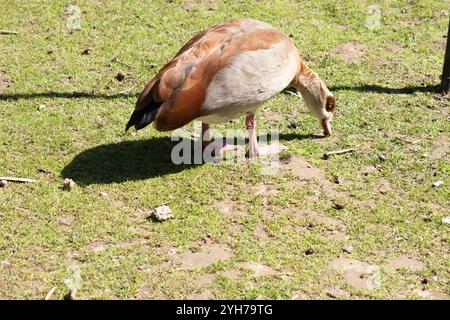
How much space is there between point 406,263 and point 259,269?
1.16m

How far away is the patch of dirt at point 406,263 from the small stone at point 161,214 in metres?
1.85

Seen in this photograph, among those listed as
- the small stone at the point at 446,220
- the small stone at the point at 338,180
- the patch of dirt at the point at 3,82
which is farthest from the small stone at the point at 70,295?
the patch of dirt at the point at 3,82

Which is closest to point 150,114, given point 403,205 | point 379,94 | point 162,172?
point 162,172

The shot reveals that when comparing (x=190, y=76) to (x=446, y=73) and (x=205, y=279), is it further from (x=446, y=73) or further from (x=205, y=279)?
(x=446, y=73)

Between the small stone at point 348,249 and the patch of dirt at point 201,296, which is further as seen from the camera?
the small stone at point 348,249

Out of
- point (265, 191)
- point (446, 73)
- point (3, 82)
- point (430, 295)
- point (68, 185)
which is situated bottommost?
point (430, 295)

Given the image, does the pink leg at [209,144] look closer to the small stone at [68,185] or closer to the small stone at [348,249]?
the small stone at [68,185]

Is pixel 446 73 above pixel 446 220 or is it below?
above

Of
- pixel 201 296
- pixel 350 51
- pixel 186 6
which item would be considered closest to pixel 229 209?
pixel 201 296

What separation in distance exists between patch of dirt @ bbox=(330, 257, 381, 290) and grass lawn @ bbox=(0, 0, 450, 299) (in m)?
0.01

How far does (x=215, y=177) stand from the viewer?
6613 millimetres

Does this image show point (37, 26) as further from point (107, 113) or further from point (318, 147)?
point (318, 147)

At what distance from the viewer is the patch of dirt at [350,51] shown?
8.89m

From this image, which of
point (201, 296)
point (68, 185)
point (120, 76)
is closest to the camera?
point (201, 296)
